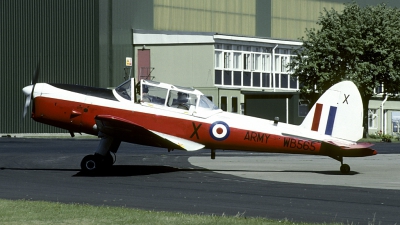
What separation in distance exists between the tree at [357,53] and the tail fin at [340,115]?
34.5 m

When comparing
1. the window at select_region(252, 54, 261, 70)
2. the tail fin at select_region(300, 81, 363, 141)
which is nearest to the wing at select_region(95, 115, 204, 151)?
the tail fin at select_region(300, 81, 363, 141)

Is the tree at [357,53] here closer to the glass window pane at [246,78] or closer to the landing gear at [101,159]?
the glass window pane at [246,78]

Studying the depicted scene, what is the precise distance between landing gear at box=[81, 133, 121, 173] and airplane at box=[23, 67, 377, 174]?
3 centimetres

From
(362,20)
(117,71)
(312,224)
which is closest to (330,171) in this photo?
(312,224)

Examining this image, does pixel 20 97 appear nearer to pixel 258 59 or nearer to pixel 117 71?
pixel 117 71

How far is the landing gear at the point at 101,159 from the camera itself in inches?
896

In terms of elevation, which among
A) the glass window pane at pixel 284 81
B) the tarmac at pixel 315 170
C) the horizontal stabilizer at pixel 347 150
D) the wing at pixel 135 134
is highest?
the glass window pane at pixel 284 81

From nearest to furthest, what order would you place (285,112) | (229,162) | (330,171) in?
1. (330,171)
2. (229,162)
3. (285,112)

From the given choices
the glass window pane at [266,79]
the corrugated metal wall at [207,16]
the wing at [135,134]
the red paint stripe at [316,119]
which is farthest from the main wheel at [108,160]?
the glass window pane at [266,79]

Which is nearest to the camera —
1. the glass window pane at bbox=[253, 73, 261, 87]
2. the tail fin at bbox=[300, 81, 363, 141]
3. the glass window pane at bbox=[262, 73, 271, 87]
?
the tail fin at bbox=[300, 81, 363, 141]

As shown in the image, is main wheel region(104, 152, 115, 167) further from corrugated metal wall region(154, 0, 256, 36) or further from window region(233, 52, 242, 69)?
corrugated metal wall region(154, 0, 256, 36)

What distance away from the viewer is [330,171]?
2427 centimetres

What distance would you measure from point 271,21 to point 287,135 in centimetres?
5036

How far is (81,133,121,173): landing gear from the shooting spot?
2275 centimetres
